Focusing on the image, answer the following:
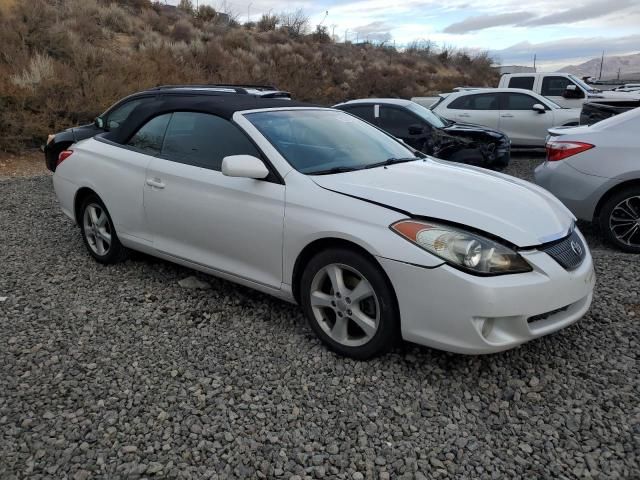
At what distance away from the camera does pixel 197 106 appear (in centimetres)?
421

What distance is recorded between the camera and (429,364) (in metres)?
3.29

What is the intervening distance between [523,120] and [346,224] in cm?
975

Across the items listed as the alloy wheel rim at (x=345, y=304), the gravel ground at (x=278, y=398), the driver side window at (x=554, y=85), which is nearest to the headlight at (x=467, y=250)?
the alloy wheel rim at (x=345, y=304)

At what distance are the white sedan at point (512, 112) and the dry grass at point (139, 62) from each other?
27.7 ft

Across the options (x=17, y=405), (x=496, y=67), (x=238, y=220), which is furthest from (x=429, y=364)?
(x=496, y=67)

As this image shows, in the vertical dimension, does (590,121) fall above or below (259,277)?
above

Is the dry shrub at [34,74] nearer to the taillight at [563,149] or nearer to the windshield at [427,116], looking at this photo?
the windshield at [427,116]

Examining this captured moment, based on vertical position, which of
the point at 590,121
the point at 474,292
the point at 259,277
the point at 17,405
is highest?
the point at 590,121

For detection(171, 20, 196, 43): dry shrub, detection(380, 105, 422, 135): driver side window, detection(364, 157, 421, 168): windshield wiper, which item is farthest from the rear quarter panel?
detection(171, 20, 196, 43): dry shrub

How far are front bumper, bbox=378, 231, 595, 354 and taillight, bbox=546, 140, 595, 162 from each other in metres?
2.98

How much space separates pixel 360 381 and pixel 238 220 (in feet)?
4.46

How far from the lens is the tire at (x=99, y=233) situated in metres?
4.89

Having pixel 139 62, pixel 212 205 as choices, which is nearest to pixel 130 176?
pixel 212 205

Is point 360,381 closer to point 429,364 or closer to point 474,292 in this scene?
point 429,364
